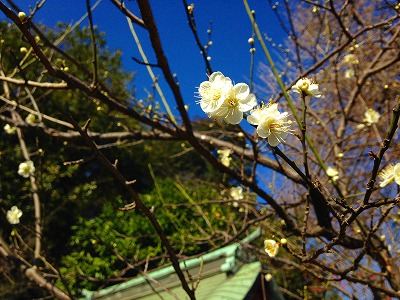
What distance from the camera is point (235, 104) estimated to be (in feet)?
2.89

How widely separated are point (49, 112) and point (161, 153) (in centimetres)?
335

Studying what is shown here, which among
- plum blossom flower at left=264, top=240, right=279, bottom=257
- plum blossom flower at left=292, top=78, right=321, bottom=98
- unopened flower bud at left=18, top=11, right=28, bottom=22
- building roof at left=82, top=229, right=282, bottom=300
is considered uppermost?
unopened flower bud at left=18, top=11, right=28, bottom=22

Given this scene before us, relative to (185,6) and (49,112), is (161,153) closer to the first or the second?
(49,112)

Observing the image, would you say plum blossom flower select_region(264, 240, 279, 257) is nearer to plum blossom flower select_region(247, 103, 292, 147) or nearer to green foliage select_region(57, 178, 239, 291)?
plum blossom flower select_region(247, 103, 292, 147)

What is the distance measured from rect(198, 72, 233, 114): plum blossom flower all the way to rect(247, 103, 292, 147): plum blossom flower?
0.09m

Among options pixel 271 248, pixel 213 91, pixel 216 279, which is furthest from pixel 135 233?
pixel 213 91

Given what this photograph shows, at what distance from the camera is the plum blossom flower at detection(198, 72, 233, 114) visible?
89 centimetres

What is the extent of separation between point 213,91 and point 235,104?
69mm

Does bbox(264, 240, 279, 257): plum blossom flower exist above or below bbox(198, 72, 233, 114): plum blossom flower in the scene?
below

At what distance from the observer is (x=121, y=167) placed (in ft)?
32.0

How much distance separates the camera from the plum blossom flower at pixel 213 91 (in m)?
0.89

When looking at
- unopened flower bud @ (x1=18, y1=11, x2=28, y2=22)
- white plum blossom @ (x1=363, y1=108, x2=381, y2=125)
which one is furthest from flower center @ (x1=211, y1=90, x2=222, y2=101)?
white plum blossom @ (x1=363, y1=108, x2=381, y2=125)

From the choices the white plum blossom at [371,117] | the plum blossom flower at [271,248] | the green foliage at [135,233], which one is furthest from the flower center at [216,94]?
the green foliage at [135,233]

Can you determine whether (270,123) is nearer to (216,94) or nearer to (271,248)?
(216,94)
